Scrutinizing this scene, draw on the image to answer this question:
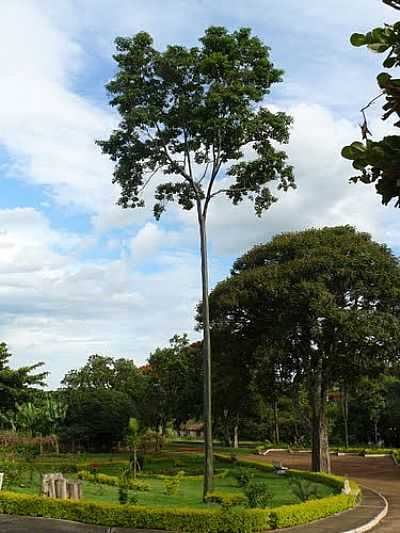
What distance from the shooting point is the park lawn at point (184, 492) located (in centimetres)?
1747

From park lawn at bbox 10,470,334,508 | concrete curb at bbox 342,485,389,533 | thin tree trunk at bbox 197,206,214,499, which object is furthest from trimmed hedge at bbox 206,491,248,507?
concrete curb at bbox 342,485,389,533

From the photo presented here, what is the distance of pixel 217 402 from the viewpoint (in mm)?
35438

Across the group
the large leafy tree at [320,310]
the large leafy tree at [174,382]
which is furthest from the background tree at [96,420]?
the large leafy tree at [320,310]

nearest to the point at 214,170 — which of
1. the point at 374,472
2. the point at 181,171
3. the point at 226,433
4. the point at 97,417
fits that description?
the point at 181,171

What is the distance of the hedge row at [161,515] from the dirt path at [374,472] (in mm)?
2125

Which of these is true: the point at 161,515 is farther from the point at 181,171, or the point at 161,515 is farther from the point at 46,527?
the point at 181,171

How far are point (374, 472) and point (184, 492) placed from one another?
538 inches

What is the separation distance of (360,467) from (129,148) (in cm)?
2085

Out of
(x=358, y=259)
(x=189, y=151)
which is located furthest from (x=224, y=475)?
(x=189, y=151)

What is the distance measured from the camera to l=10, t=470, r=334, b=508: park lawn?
1747 centimetres

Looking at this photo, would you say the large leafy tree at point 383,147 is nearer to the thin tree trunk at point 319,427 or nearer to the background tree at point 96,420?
the thin tree trunk at point 319,427

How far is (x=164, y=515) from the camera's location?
12.9 meters

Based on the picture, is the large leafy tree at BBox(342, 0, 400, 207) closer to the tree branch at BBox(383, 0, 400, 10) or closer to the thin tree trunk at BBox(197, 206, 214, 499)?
the tree branch at BBox(383, 0, 400, 10)

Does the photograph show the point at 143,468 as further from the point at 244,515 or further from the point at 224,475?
the point at 244,515
